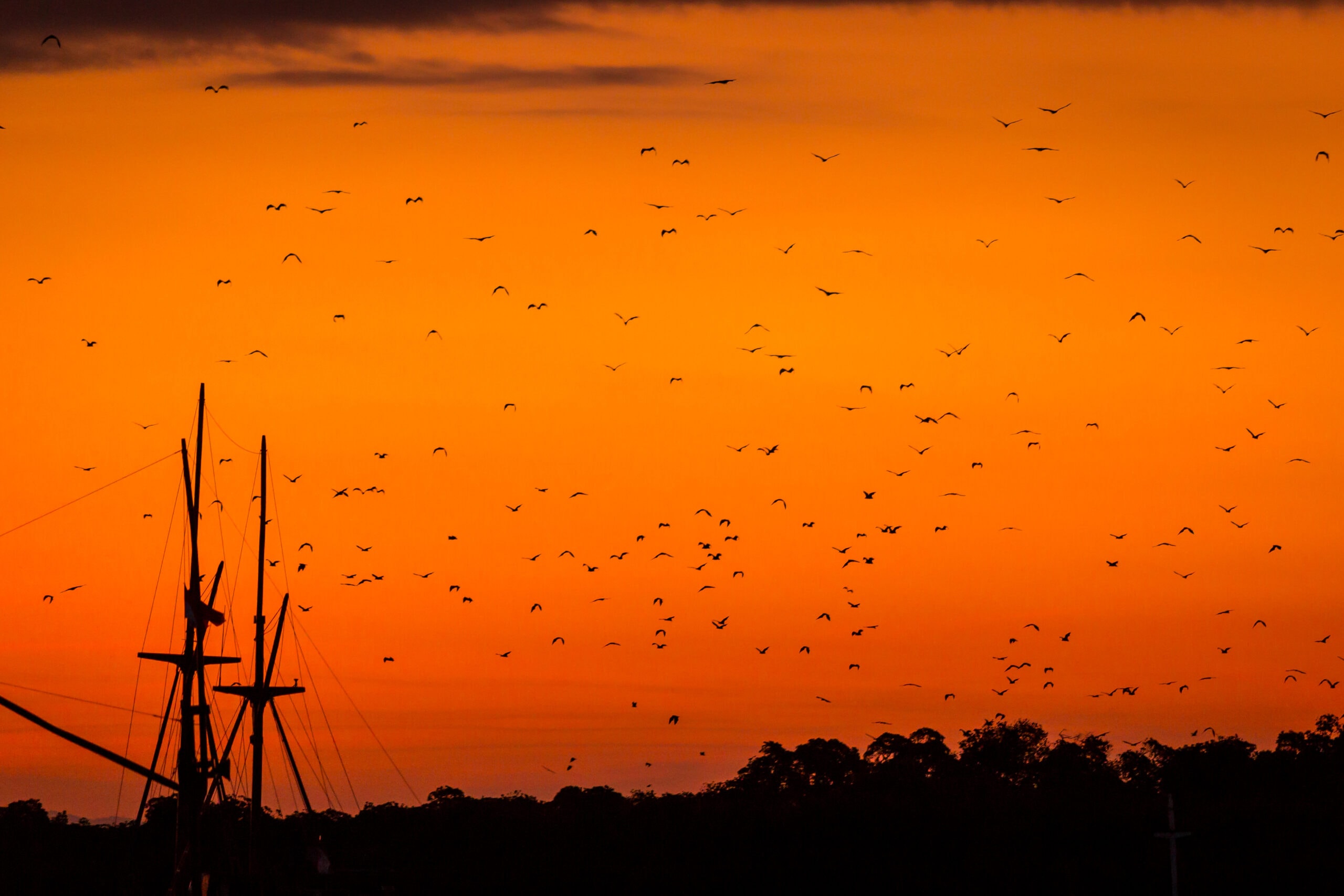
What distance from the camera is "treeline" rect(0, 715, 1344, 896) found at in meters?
113

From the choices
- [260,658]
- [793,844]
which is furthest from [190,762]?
[793,844]

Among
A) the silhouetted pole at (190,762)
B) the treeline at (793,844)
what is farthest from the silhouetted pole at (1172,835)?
the silhouetted pole at (190,762)

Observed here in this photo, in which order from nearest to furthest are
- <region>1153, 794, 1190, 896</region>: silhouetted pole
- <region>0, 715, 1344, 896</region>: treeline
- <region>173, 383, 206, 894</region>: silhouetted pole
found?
<region>173, 383, 206, 894</region>: silhouetted pole, <region>1153, 794, 1190, 896</region>: silhouetted pole, <region>0, 715, 1344, 896</region>: treeline

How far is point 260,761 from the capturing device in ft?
281

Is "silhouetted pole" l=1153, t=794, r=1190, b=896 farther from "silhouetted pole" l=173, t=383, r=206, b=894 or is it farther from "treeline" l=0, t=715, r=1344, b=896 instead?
"silhouetted pole" l=173, t=383, r=206, b=894

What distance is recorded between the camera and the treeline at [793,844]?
113m

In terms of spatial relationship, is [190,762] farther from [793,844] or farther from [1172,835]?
[793,844]

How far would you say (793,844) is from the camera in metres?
124

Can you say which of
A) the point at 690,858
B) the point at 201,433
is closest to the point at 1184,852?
the point at 690,858

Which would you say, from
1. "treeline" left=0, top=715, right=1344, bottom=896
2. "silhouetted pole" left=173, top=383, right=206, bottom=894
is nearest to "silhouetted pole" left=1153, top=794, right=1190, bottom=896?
"treeline" left=0, top=715, right=1344, bottom=896

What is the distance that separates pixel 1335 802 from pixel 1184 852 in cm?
2277

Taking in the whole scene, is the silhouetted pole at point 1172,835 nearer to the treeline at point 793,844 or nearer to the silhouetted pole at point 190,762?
the treeline at point 793,844

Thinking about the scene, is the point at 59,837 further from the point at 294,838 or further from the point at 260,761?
the point at 260,761

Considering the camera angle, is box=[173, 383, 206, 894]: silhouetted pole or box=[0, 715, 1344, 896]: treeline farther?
box=[0, 715, 1344, 896]: treeline
